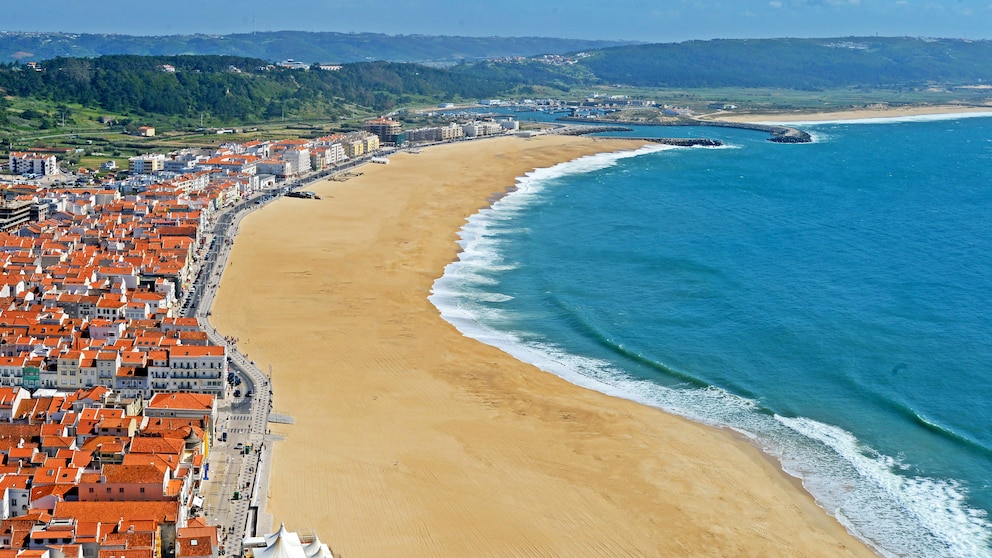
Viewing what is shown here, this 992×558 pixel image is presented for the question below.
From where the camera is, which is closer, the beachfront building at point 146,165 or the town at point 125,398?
the town at point 125,398

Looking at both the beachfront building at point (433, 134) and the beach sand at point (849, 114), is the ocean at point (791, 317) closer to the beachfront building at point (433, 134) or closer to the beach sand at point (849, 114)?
the beachfront building at point (433, 134)

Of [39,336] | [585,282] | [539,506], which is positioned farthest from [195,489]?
[585,282]

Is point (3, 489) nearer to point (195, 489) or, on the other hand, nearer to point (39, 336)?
point (195, 489)

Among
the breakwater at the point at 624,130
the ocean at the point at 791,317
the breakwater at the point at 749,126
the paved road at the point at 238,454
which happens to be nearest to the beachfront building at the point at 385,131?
the breakwater at the point at 624,130

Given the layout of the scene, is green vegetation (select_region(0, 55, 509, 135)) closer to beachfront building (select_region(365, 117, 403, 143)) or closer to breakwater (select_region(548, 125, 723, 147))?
beachfront building (select_region(365, 117, 403, 143))

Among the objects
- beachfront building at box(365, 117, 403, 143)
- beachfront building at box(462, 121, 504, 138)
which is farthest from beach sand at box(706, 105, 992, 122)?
beachfront building at box(365, 117, 403, 143)

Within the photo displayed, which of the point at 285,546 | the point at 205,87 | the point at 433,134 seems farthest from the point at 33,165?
the point at 285,546
